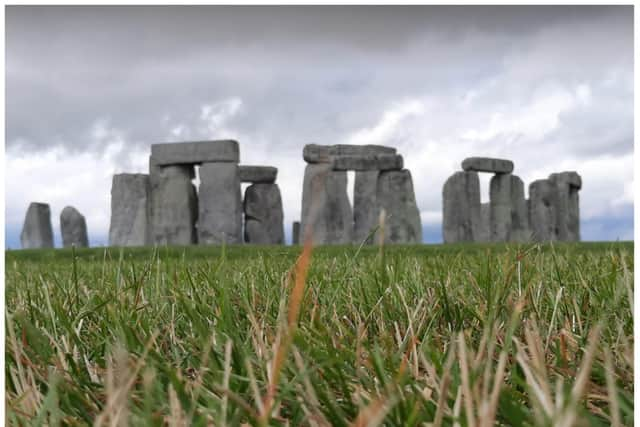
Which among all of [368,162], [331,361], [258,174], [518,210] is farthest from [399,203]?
[331,361]

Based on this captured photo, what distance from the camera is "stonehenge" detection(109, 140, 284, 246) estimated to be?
17891 mm

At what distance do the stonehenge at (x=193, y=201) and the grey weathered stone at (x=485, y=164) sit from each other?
5446mm

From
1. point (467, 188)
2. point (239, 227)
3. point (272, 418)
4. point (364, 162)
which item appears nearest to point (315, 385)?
point (272, 418)

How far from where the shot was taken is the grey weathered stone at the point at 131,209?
757 inches

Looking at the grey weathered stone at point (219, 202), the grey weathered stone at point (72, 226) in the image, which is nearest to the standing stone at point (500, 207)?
the grey weathered stone at point (219, 202)

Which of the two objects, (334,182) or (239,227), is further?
(334,182)

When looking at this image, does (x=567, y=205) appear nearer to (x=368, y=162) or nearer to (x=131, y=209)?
(x=368, y=162)

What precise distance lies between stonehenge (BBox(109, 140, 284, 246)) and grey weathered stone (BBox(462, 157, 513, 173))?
17.9 ft

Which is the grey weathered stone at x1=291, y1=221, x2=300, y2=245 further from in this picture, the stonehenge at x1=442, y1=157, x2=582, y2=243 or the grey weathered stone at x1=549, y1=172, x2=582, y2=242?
the grey weathered stone at x1=549, y1=172, x2=582, y2=242

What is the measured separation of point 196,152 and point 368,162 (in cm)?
454

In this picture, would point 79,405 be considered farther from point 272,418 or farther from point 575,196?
point 575,196

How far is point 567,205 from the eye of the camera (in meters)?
24.1

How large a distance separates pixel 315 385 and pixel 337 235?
18.8m

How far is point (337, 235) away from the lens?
782 inches
